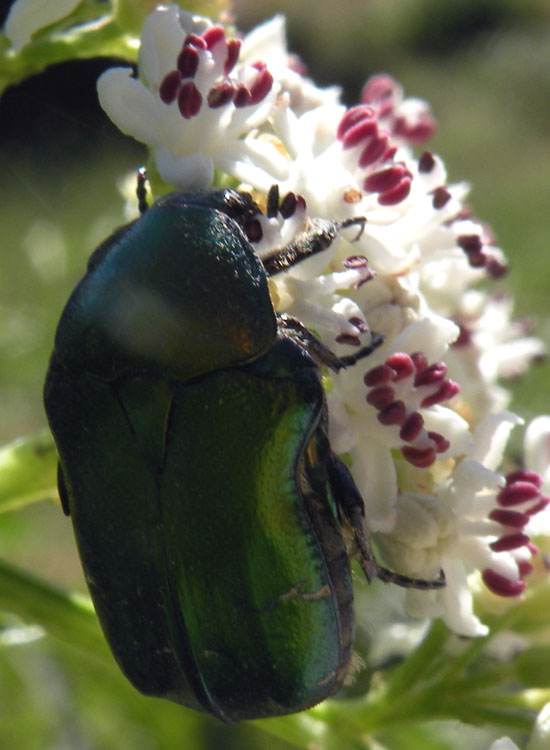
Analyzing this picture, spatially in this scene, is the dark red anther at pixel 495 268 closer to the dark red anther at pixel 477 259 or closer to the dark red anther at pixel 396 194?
the dark red anther at pixel 477 259

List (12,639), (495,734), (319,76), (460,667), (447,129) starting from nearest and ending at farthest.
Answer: (460,667), (12,639), (495,734), (447,129), (319,76)

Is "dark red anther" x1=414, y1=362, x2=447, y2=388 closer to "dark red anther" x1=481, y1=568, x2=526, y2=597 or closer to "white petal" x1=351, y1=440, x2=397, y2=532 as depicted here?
"white petal" x1=351, y1=440, x2=397, y2=532

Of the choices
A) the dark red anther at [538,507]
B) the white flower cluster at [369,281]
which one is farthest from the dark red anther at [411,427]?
the dark red anther at [538,507]

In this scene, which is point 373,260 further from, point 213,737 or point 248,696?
point 213,737

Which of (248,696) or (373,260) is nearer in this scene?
(248,696)

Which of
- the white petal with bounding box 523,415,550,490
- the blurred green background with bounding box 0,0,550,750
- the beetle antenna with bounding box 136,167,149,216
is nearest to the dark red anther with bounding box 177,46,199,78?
the beetle antenna with bounding box 136,167,149,216

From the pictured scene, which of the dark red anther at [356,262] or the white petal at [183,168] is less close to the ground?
the white petal at [183,168]

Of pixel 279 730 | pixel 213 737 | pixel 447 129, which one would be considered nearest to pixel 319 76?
pixel 447 129
